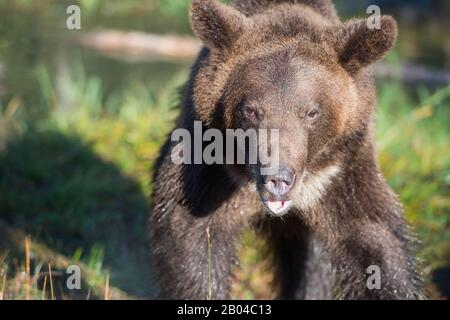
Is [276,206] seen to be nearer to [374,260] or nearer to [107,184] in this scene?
[374,260]

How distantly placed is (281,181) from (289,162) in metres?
0.14

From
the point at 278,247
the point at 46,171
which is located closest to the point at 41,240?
the point at 46,171

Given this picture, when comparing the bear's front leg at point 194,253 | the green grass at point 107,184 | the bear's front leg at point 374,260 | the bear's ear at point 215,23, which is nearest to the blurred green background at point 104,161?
the green grass at point 107,184

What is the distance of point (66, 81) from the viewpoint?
1099 centimetres

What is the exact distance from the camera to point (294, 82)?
18.0ft

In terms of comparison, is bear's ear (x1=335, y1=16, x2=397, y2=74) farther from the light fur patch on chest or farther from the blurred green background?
the blurred green background

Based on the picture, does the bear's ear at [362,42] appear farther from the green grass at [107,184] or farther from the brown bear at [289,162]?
the green grass at [107,184]

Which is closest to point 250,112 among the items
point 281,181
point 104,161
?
point 281,181

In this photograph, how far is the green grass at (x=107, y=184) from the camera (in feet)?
25.3

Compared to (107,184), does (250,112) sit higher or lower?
lower

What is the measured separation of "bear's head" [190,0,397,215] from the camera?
5.43m

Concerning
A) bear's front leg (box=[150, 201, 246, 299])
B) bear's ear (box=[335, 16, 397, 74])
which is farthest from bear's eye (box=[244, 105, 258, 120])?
bear's front leg (box=[150, 201, 246, 299])
